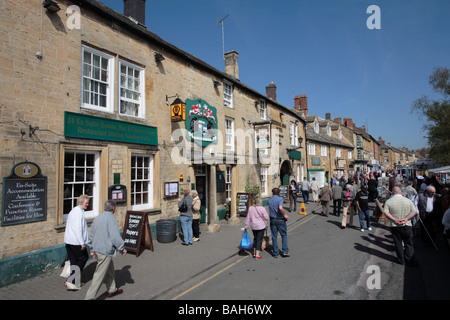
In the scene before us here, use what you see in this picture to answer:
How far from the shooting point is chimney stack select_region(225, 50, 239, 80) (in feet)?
55.0

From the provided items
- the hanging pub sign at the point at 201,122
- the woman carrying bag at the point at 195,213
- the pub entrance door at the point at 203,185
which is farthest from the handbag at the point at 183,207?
the hanging pub sign at the point at 201,122

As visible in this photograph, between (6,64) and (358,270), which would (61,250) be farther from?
(358,270)

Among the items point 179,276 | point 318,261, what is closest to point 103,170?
point 179,276

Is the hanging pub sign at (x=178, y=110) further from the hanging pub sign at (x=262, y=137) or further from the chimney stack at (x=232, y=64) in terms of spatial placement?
the chimney stack at (x=232, y=64)

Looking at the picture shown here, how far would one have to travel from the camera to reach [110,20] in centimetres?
813

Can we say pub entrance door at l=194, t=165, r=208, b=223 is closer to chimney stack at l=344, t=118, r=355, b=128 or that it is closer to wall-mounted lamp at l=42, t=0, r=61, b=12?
wall-mounted lamp at l=42, t=0, r=61, b=12

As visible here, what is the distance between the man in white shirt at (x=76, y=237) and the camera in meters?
5.05

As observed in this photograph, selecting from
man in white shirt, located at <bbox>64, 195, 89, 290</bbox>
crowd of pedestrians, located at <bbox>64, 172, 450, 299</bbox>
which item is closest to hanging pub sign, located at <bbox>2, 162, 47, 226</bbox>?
crowd of pedestrians, located at <bbox>64, 172, 450, 299</bbox>

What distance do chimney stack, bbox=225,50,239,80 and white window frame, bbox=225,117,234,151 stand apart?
4142mm

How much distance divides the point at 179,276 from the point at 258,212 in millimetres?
2628

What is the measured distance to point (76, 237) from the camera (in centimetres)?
507

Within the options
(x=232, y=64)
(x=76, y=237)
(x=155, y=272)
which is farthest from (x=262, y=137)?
(x=76, y=237)

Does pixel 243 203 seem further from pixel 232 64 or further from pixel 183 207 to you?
pixel 232 64
